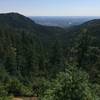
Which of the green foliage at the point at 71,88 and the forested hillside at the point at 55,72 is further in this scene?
the forested hillside at the point at 55,72

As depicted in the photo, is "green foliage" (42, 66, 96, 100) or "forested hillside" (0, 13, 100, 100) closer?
"green foliage" (42, 66, 96, 100)

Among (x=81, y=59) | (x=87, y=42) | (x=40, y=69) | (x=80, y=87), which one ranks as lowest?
(x=40, y=69)

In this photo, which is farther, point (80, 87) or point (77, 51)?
point (77, 51)

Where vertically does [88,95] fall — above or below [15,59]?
above

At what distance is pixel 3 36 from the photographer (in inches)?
4166

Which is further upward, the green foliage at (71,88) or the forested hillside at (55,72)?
the green foliage at (71,88)

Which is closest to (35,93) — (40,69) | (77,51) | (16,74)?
(77,51)

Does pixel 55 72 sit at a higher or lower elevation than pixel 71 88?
lower

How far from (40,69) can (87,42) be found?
35900 millimetres

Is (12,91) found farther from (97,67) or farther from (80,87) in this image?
(80,87)

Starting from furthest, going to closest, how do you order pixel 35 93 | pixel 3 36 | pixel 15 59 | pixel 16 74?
1. pixel 3 36
2. pixel 15 59
3. pixel 16 74
4. pixel 35 93

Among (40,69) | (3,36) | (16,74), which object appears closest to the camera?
(16,74)

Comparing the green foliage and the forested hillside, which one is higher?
the green foliage

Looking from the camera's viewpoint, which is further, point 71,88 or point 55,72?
point 55,72
